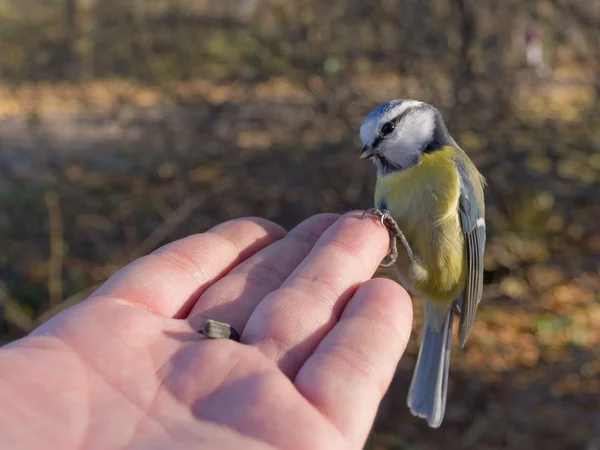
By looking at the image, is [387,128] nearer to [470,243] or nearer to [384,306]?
[470,243]

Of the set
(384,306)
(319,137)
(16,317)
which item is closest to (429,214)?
(384,306)

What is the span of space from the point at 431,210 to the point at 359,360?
2.41ft

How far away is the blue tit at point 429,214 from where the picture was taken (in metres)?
2.06

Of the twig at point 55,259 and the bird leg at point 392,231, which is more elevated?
the bird leg at point 392,231

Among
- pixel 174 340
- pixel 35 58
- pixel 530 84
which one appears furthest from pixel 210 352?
pixel 35 58

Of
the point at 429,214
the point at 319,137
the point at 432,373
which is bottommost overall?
the point at 432,373

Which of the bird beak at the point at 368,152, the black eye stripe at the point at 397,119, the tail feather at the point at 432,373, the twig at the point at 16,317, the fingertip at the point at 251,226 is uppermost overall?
the black eye stripe at the point at 397,119

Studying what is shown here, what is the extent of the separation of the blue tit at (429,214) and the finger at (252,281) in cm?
29

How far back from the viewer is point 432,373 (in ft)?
7.53

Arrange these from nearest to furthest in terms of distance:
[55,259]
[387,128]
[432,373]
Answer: [387,128] < [432,373] < [55,259]

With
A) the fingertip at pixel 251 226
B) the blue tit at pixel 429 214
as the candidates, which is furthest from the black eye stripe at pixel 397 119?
the fingertip at pixel 251 226

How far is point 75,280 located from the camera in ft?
13.5

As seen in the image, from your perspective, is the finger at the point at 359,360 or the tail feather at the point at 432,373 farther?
the tail feather at the point at 432,373

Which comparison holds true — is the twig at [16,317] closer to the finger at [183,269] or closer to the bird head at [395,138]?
the finger at [183,269]
